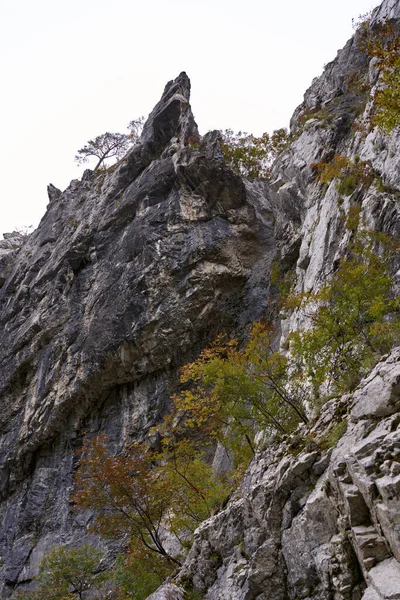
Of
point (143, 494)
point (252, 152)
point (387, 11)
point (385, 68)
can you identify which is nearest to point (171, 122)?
point (252, 152)

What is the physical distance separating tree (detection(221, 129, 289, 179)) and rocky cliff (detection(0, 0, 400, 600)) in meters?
2.50

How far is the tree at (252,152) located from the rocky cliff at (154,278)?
2504 mm

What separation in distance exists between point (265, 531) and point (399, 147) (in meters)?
12.4

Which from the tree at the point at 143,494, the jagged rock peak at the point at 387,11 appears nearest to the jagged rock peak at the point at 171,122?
the jagged rock peak at the point at 387,11

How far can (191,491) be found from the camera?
1438 cm

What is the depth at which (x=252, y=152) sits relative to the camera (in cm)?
3562

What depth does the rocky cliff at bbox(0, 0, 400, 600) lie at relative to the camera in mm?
19359

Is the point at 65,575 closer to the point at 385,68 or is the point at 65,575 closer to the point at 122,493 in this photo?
the point at 122,493

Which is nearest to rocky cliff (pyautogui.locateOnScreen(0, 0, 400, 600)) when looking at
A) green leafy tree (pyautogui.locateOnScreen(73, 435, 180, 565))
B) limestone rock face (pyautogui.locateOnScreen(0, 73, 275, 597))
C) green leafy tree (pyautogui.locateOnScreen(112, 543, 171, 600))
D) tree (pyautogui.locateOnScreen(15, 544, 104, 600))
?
limestone rock face (pyautogui.locateOnScreen(0, 73, 275, 597))

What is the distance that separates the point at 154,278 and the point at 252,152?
16.4 metres

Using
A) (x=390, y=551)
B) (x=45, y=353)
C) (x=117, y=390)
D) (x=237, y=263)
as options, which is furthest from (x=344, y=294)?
(x=45, y=353)

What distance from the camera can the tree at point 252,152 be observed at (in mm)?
34938

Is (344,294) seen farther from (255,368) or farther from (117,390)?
(117,390)

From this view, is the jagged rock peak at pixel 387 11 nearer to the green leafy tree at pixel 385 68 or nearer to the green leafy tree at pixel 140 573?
the green leafy tree at pixel 385 68
